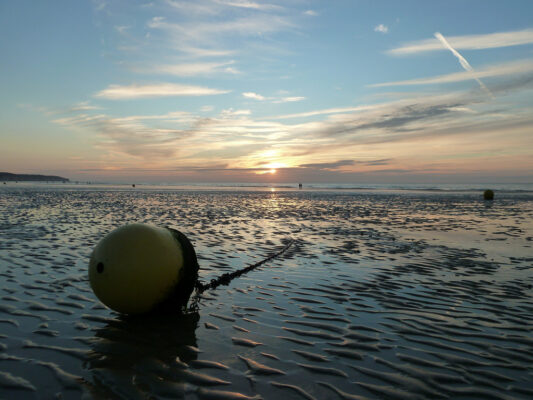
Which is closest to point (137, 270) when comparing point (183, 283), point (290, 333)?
point (183, 283)

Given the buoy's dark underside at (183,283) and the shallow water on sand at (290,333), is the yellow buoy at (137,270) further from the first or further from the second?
the shallow water on sand at (290,333)

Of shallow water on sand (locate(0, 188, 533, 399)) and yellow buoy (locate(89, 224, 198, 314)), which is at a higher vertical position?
yellow buoy (locate(89, 224, 198, 314))

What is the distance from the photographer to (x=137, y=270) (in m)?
5.71

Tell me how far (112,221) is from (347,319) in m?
16.2

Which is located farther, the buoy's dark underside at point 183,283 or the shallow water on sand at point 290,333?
the buoy's dark underside at point 183,283

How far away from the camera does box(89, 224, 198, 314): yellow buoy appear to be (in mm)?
5684

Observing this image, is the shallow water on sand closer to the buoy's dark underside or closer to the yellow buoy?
the buoy's dark underside

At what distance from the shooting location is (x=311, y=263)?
1038 centimetres

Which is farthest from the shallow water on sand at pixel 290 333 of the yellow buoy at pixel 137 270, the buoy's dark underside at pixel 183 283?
the yellow buoy at pixel 137 270

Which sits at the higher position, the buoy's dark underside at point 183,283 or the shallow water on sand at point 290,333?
the buoy's dark underside at point 183,283

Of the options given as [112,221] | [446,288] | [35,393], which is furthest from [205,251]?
[112,221]

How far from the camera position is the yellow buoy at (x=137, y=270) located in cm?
568

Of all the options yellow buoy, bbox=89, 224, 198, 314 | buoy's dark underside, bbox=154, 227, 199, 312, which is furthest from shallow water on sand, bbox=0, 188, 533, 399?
yellow buoy, bbox=89, 224, 198, 314

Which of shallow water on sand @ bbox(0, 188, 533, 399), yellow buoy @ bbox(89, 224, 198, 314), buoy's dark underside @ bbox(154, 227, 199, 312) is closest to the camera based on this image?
shallow water on sand @ bbox(0, 188, 533, 399)
